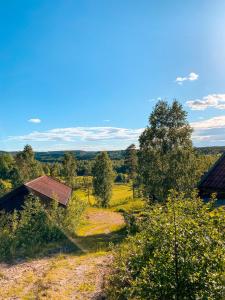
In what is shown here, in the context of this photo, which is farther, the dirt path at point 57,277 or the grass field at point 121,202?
the grass field at point 121,202

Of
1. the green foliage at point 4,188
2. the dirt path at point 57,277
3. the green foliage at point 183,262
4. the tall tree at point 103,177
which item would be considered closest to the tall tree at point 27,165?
the green foliage at point 4,188

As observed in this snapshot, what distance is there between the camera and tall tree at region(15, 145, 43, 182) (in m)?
58.5

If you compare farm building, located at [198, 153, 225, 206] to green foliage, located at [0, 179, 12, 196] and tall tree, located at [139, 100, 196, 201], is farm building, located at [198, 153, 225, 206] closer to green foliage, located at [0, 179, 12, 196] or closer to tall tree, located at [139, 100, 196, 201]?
tall tree, located at [139, 100, 196, 201]

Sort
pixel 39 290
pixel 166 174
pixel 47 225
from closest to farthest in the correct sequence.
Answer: pixel 39 290
pixel 47 225
pixel 166 174

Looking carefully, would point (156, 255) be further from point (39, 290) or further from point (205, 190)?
point (205, 190)

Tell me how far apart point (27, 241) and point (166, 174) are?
1404 cm

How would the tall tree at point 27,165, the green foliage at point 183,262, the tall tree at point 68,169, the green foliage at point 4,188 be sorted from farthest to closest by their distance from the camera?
the tall tree at point 68,169
the tall tree at point 27,165
the green foliage at point 4,188
the green foliage at point 183,262

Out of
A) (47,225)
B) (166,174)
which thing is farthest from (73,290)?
(166,174)

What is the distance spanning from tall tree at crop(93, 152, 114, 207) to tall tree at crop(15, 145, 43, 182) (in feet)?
39.1

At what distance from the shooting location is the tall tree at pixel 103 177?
57812mm

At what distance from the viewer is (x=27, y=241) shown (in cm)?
2050

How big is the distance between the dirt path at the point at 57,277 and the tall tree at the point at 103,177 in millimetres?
38436

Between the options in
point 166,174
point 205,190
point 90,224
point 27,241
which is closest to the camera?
point 205,190

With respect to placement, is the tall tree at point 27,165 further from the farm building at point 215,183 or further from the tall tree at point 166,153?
the farm building at point 215,183
